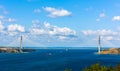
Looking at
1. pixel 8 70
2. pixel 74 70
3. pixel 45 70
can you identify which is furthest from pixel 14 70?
pixel 74 70

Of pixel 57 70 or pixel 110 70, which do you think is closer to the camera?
pixel 110 70

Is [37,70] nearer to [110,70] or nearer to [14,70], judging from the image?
[14,70]

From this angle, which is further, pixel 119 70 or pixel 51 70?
pixel 51 70

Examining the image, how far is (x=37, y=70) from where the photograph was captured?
15612 cm

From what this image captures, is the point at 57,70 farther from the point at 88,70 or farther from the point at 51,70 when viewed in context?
the point at 88,70

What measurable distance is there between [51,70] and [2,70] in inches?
1049

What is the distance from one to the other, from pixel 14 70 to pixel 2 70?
255 inches

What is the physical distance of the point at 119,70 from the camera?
203 feet

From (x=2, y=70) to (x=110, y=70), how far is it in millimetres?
105545

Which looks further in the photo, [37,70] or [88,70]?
[37,70]

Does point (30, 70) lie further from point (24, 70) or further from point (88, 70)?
point (88, 70)

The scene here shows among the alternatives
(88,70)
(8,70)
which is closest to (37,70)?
→ (8,70)

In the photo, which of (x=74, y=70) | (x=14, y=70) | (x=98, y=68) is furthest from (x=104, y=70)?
(x=14, y=70)

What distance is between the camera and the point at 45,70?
154m
